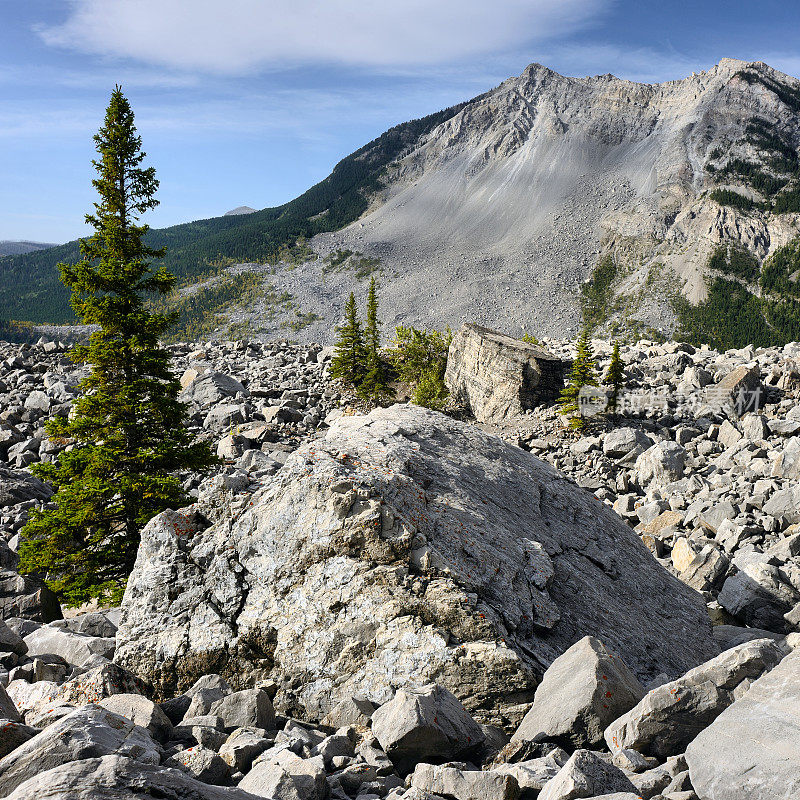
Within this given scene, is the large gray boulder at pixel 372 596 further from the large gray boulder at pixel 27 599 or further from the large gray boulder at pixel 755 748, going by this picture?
the large gray boulder at pixel 27 599

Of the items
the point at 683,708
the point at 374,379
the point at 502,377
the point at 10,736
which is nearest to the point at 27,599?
the point at 10,736

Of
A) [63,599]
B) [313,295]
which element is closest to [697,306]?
[313,295]

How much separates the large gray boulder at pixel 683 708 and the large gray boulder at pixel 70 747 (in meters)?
4.27

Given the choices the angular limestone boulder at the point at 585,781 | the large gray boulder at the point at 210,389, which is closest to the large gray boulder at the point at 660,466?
the angular limestone boulder at the point at 585,781

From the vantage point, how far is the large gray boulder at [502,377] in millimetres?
29609

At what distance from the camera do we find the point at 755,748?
4133 millimetres

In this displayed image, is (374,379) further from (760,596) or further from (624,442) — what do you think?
(760,596)

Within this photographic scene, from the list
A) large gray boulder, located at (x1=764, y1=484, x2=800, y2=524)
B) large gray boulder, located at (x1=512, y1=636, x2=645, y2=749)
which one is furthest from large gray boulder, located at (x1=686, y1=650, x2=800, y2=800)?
large gray boulder, located at (x1=764, y1=484, x2=800, y2=524)

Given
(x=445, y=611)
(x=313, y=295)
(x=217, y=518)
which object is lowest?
(x=445, y=611)

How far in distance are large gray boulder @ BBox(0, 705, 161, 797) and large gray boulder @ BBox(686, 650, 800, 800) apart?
421cm

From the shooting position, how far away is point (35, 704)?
6.85 metres

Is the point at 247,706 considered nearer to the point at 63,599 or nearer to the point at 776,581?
the point at 63,599

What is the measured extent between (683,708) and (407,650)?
3278mm

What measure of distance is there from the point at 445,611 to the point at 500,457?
497 centimetres
